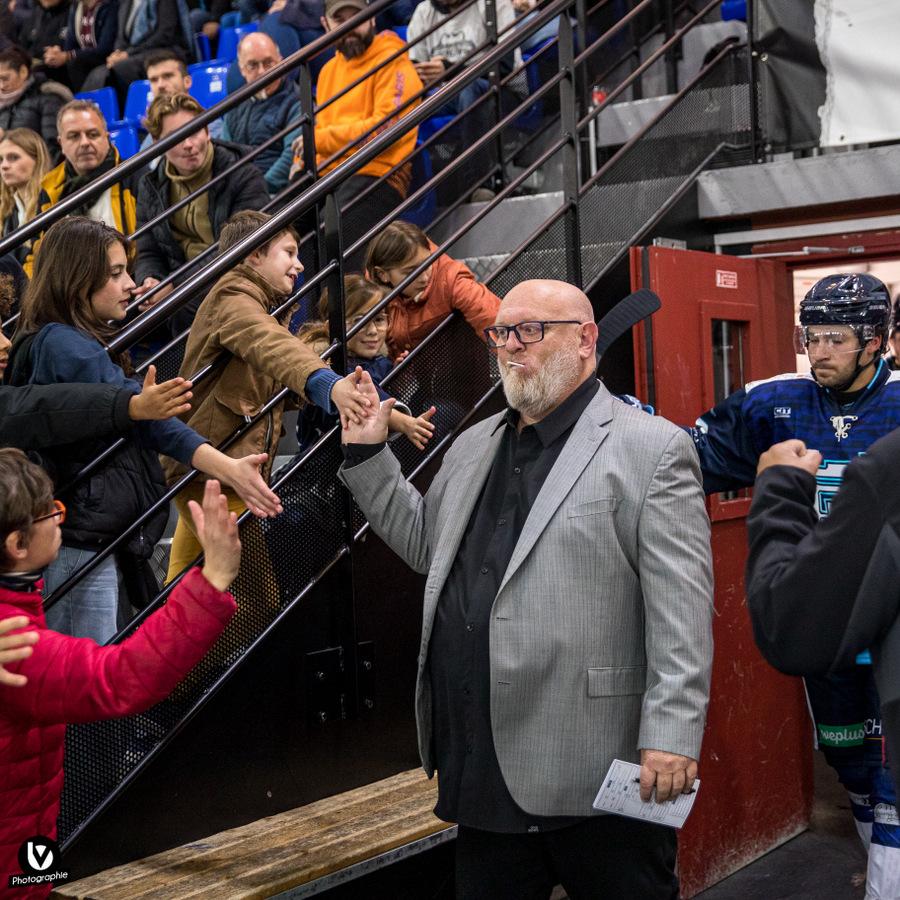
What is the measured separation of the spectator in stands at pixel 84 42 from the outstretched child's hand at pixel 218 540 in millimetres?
7976

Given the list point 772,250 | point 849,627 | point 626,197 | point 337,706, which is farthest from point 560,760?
point 772,250

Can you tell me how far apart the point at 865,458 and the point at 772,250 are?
369 centimetres

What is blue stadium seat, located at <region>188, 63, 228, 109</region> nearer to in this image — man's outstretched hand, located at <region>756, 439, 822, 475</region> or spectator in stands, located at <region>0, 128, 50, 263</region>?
spectator in stands, located at <region>0, 128, 50, 263</region>

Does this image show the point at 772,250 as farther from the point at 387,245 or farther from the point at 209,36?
the point at 209,36

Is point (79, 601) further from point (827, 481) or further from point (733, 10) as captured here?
point (733, 10)

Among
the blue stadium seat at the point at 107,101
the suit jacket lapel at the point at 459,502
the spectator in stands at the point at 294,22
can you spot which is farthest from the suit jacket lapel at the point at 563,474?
the blue stadium seat at the point at 107,101

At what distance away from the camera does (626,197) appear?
16.5 feet

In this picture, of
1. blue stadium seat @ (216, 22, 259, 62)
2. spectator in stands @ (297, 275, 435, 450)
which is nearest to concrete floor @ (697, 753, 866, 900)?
spectator in stands @ (297, 275, 435, 450)

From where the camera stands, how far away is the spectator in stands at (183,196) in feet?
17.2

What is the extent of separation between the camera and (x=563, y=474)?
2812 mm

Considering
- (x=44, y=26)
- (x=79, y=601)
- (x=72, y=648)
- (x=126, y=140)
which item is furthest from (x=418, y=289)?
(x=44, y=26)

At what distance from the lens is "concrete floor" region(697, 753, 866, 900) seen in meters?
4.51

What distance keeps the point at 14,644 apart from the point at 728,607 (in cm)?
301

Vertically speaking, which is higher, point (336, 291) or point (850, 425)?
point (336, 291)
